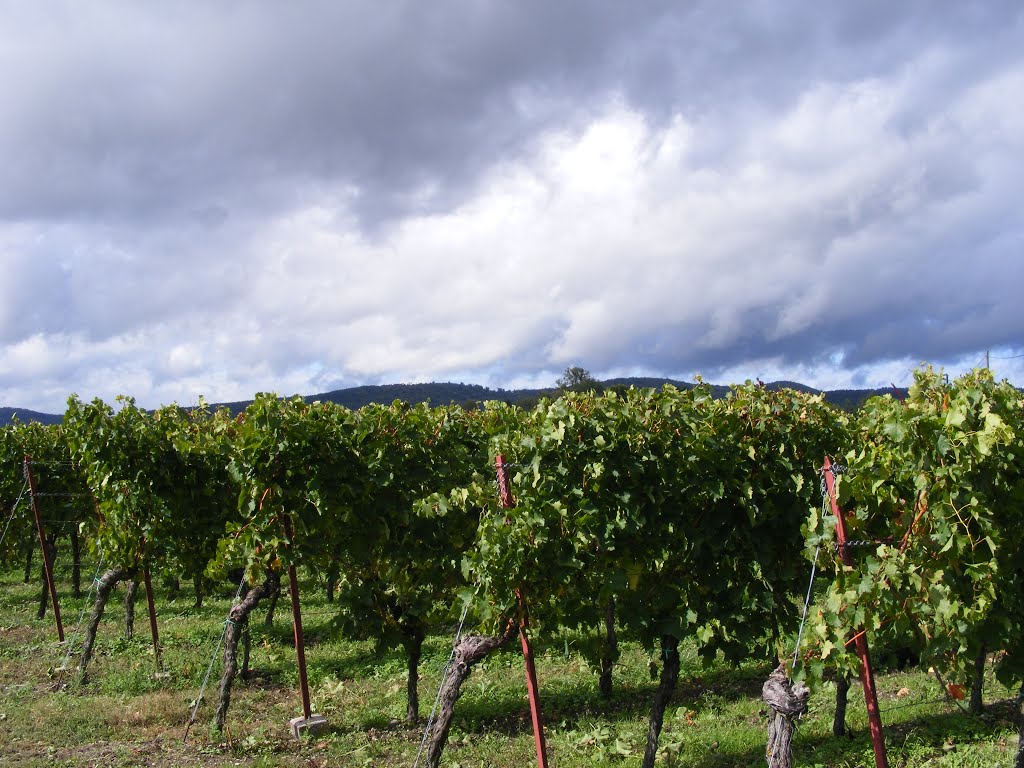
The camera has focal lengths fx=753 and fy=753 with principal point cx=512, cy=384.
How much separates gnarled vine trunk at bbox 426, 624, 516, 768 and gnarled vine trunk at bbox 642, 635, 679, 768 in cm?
132

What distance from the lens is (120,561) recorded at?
1001 cm

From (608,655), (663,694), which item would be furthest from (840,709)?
(608,655)

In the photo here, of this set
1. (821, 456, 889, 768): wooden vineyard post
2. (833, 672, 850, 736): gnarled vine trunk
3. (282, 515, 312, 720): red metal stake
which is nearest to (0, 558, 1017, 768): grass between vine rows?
(833, 672, 850, 736): gnarled vine trunk

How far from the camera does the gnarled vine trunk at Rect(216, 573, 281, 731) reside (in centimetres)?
769

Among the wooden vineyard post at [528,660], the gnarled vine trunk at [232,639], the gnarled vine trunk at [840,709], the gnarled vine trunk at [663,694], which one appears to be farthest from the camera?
the gnarled vine trunk at [232,639]

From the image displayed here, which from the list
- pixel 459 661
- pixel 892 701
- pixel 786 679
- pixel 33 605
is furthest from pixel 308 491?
pixel 33 605

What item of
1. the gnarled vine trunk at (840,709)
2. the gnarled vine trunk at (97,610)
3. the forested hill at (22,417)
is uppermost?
the forested hill at (22,417)

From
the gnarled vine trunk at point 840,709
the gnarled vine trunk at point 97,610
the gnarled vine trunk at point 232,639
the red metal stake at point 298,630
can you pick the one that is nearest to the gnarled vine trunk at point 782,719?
the gnarled vine trunk at point 840,709

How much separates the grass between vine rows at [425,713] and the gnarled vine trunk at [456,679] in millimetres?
777

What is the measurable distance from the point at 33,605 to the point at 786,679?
16485mm

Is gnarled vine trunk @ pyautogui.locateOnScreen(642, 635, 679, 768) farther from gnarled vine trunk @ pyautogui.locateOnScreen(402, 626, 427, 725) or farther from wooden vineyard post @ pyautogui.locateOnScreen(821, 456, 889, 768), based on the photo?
gnarled vine trunk @ pyautogui.locateOnScreen(402, 626, 427, 725)

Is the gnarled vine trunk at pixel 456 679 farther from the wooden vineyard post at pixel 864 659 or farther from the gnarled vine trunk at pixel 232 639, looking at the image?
the gnarled vine trunk at pixel 232 639

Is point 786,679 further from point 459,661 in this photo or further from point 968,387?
point 459,661

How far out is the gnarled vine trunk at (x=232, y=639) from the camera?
7.69 m
